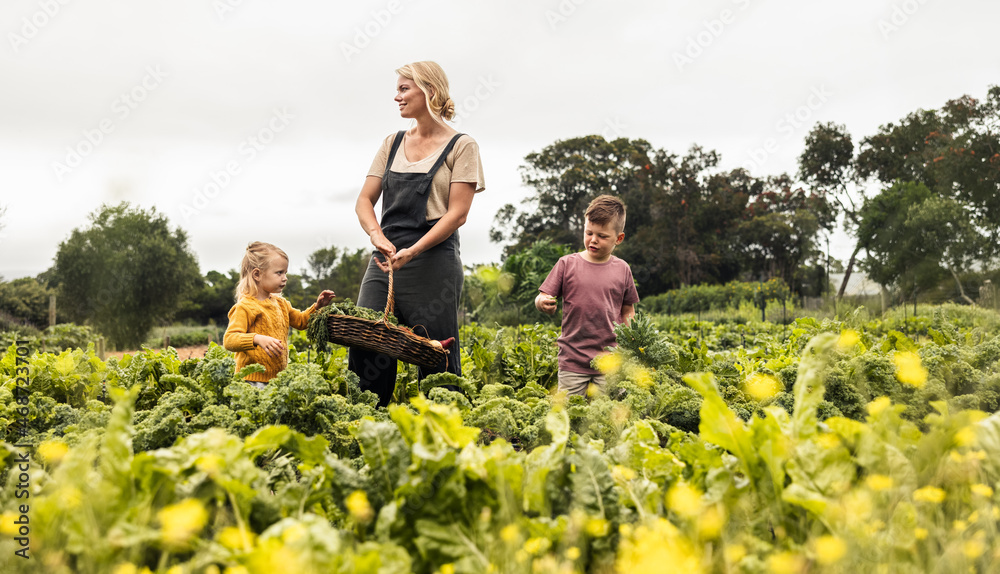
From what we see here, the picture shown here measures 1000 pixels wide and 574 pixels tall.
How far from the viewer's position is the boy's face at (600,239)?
3.55 m

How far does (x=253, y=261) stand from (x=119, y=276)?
68.9 ft

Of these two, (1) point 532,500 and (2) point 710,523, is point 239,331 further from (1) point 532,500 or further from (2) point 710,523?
(2) point 710,523

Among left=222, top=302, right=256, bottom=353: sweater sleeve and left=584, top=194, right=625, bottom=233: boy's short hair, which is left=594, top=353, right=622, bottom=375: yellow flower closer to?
left=584, top=194, right=625, bottom=233: boy's short hair

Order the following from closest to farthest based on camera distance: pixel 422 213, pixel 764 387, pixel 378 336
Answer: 1. pixel 764 387
2. pixel 378 336
3. pixel 422 213

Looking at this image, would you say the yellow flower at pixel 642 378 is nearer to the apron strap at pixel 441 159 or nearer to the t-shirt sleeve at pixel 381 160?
the apron strap at pixel 441 159

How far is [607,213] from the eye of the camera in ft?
11.6

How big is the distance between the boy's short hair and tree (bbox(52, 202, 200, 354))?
68.7ft

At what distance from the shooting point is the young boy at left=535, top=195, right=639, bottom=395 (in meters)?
3.54

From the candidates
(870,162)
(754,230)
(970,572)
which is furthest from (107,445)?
(870,162)

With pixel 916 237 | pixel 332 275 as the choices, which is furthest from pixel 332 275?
pixel 916 237

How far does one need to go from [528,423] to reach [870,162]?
107 ft

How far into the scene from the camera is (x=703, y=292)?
2314cm

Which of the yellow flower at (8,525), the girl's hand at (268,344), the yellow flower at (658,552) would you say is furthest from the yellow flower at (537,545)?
the girl's hand at (268,344)

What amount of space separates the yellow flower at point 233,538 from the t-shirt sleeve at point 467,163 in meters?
2.39
